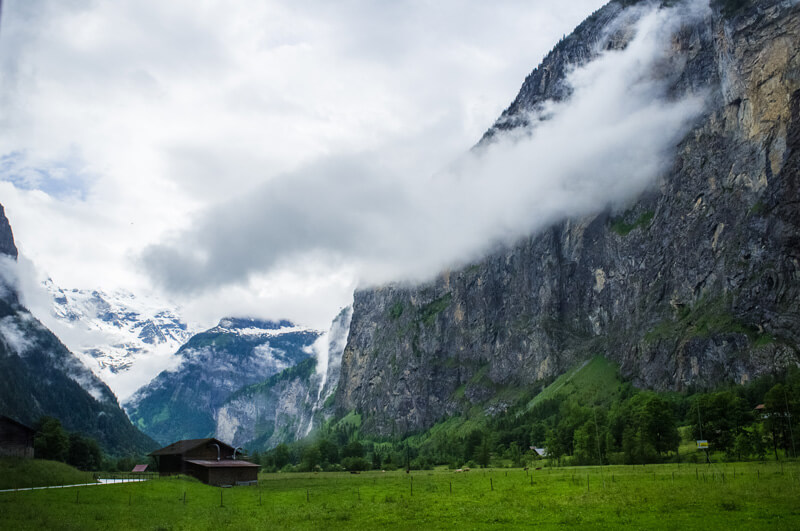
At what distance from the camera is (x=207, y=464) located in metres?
98.1

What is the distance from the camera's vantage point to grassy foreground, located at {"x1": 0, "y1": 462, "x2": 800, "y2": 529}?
1640 inches

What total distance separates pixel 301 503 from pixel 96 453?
118263 mm

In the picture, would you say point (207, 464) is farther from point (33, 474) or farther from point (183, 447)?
point (33, 474)

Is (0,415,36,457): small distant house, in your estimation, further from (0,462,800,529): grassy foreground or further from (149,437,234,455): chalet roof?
(0,462,800,529): grassy foreground

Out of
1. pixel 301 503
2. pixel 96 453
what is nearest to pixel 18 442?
pixel 301 503

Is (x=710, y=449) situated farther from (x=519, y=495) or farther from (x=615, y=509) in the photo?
(x=615, y=509)

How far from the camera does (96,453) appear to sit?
15338 centimetres

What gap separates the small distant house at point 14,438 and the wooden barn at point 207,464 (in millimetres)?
22800

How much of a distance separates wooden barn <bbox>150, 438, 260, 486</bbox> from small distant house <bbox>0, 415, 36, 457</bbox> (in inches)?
898

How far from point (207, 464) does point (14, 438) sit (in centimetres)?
2833

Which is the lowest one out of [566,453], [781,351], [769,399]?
[566,453]

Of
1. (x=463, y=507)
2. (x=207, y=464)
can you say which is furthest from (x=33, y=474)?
(x=463, y=507)

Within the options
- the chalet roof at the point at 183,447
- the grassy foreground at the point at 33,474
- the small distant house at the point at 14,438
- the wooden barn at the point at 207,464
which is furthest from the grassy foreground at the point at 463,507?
the chalet roof at the point at 183,447

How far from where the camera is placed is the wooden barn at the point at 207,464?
9738 centimetres
